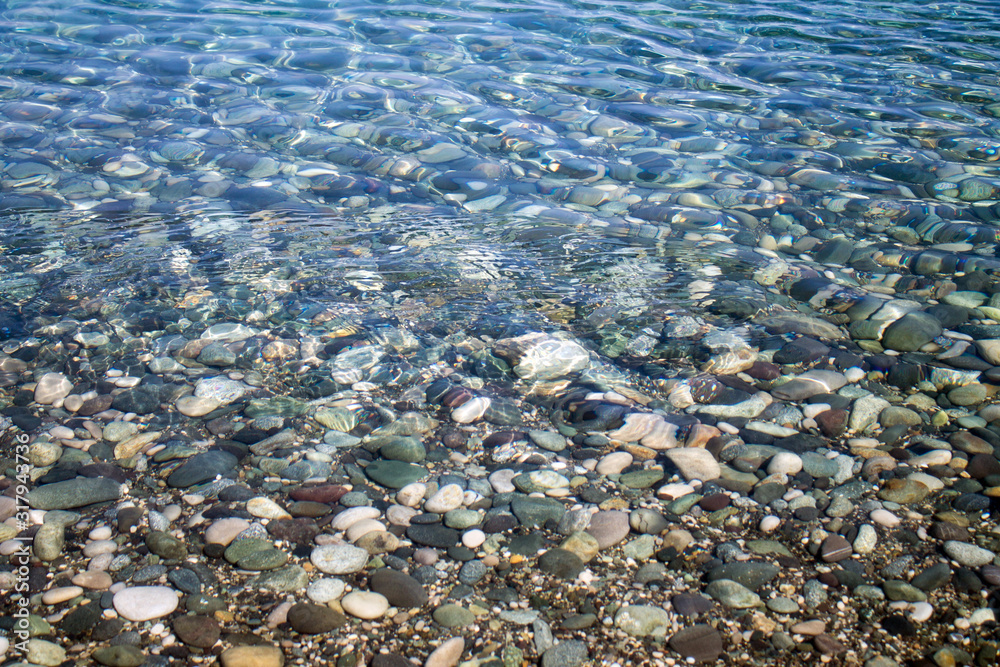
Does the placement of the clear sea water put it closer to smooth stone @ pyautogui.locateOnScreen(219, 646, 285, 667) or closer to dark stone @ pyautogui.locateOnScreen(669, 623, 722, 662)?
dark stone @ pyautogui.locateOnScreen(669, 623, 722, 662)

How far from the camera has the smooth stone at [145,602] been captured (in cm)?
185

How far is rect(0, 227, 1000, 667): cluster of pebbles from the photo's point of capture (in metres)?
1.84

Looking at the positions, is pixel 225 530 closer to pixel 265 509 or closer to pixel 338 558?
pixel 265 509

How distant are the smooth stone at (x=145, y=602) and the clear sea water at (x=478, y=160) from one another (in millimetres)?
1682

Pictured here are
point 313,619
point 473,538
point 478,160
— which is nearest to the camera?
point 313,619

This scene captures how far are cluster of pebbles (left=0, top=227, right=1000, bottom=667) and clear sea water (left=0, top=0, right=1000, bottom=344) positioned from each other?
0.27 meters

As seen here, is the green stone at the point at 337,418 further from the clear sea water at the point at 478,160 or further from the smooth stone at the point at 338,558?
the clear sea water at the point at 478,160

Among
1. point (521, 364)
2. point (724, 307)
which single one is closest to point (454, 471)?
point (521, 364)

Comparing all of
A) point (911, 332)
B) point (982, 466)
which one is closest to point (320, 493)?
point (982, 466)

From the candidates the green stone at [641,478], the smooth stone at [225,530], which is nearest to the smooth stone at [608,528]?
the green stone at [641,478]

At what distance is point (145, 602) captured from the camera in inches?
74.1

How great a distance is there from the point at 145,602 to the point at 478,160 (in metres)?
3.73

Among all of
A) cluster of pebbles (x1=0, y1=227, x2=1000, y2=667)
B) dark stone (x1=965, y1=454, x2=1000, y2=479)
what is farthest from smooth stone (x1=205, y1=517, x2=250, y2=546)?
dark stone (x1=965, y1=454, x2=1000, y2=479)

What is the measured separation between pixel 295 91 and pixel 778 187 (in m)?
4.13
